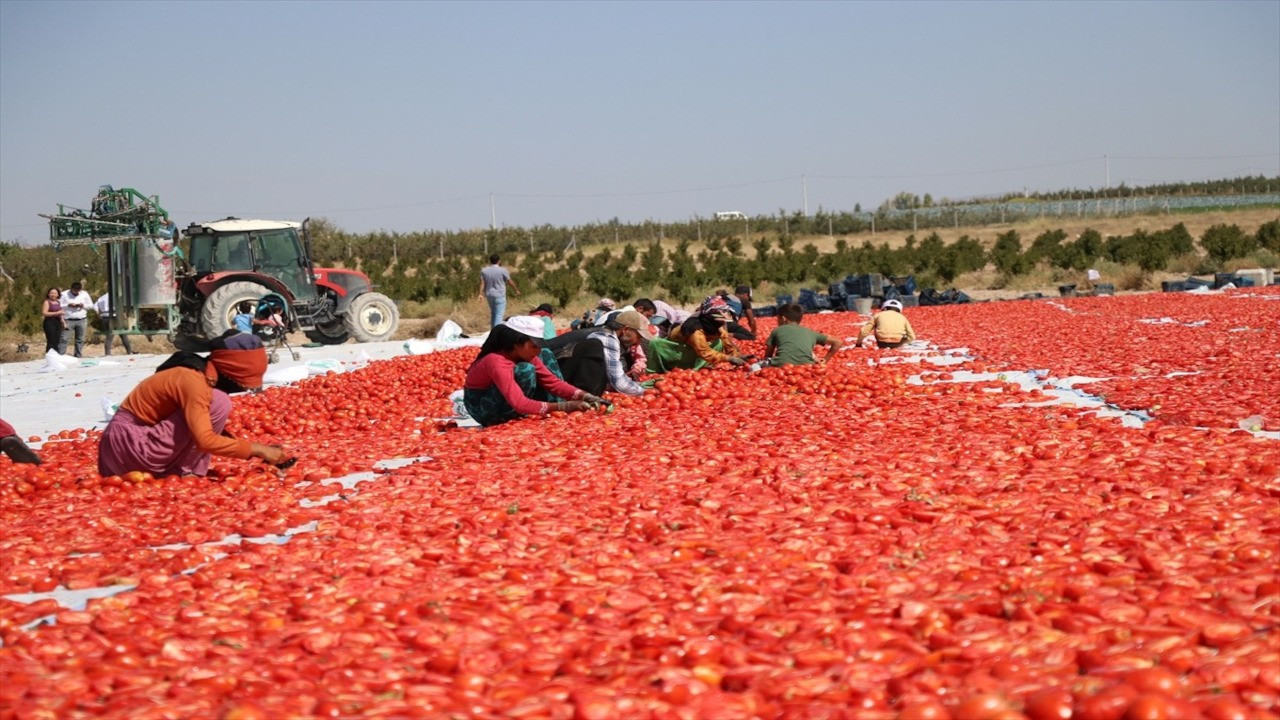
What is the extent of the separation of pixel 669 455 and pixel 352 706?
4849mm

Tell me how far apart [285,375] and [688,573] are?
43.7 ft

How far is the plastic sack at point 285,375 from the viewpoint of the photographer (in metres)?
16.9

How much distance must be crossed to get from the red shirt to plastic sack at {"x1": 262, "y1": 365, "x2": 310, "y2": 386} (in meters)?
6.81

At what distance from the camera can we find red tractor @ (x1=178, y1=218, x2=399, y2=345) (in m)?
21.8

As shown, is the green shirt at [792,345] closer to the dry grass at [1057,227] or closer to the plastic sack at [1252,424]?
the plastic sack at [1252,424]

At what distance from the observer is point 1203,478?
6453 millimetres

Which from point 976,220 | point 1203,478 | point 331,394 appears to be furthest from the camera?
point 976,220

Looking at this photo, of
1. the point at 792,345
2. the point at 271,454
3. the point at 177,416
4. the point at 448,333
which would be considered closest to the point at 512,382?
the point at 271,454

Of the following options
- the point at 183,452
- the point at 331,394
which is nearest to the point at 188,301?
the point at 331,394

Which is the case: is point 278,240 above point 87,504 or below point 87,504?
above

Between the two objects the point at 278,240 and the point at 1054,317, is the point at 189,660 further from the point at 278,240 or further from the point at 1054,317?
the point at 1054,317

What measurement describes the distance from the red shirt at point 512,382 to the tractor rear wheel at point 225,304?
11779 mm

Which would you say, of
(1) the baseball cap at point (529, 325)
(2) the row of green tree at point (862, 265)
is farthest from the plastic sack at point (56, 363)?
(2) the row of green tree at point (862, 265)

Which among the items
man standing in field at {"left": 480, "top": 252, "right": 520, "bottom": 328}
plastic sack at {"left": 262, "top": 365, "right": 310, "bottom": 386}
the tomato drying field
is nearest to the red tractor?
man standing in field at {"left": 480, "top": 252, "right": 520, "bottom": 328}
